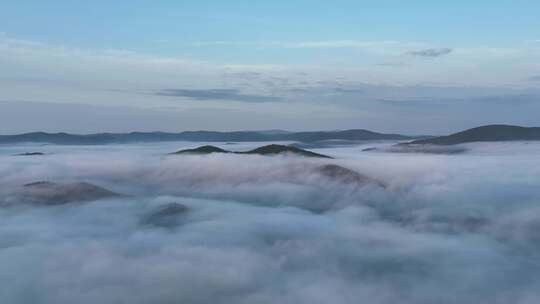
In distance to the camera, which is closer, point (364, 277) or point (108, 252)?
point (364, 277)

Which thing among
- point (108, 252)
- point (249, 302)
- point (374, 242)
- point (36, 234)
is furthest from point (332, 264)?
point (36, 234)

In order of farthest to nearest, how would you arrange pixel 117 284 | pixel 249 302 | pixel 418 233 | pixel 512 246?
1. pixel 418 233
2. pixel 512 246
3. pixel 117 284
4. pixel 249 302

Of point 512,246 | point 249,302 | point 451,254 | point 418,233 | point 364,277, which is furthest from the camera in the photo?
point 418,233

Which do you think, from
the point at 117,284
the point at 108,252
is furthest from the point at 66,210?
the point at 117,284

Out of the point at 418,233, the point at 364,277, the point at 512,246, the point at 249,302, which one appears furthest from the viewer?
the point at 418,233

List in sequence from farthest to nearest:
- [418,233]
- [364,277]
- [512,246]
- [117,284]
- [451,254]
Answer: [418,233]
[512,246]
[451,254]
[364,277]
[117,284]

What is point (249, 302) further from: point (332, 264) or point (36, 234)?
point (36, 234)

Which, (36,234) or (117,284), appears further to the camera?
(36,234)

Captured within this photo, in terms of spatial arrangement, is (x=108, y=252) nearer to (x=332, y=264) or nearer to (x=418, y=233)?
(x=332, y=264)
